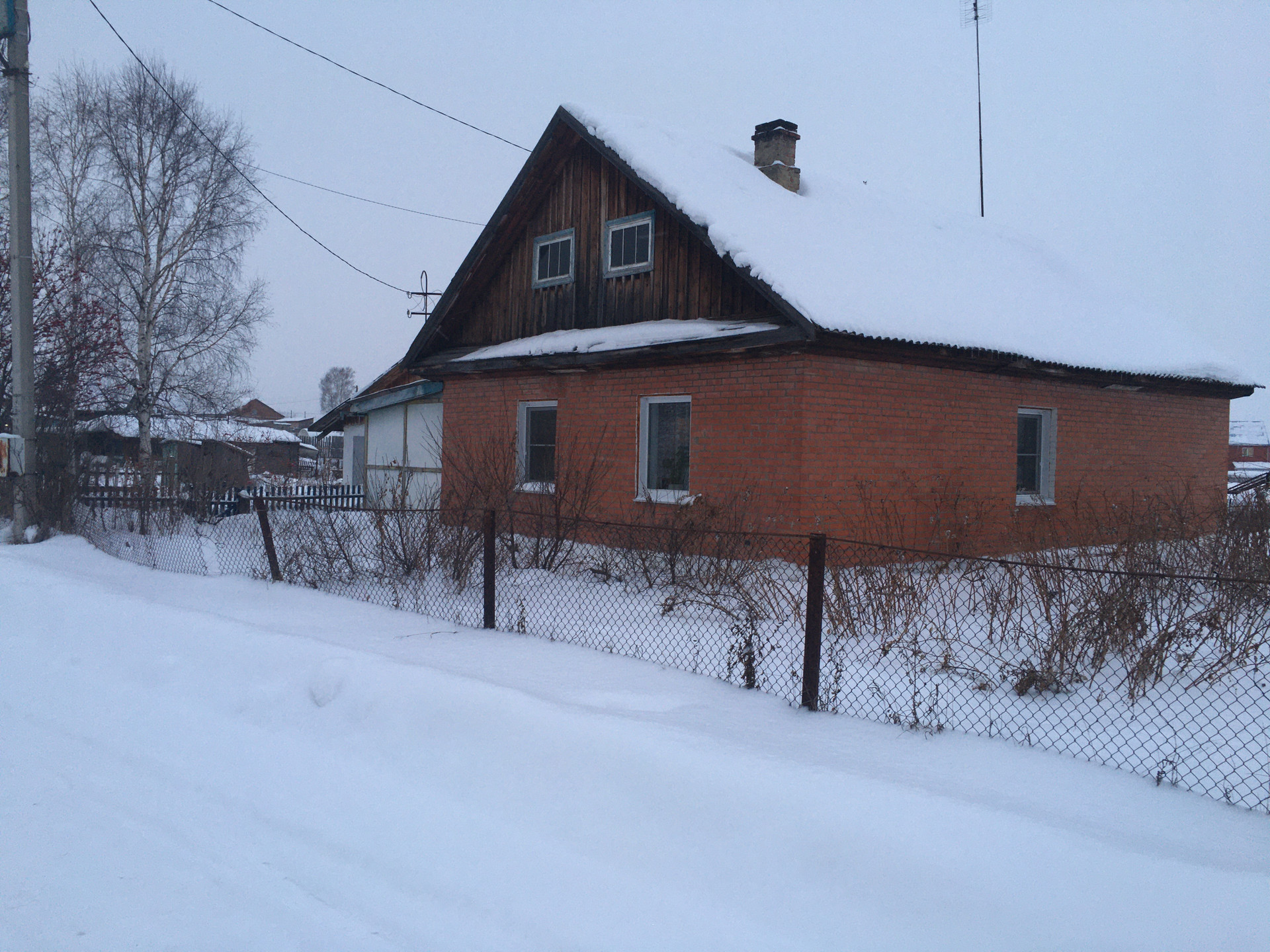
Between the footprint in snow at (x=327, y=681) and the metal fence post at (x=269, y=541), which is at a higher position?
the metal fence post at (x=269, y=541)

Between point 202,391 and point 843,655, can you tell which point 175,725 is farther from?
point 202,391

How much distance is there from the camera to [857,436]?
9.84 meters

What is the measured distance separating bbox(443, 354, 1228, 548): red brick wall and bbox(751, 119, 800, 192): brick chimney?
403cm

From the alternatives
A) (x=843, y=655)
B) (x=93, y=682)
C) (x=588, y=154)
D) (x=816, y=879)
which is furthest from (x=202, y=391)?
(x=816, y=879)

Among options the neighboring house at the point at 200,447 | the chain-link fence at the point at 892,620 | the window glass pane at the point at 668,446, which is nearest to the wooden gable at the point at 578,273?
the window glass pane at the point at 668,446

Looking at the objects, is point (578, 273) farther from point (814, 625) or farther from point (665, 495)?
point (814, 625)

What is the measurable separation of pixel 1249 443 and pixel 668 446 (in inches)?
2724

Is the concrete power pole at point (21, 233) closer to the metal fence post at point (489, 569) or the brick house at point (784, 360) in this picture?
the brick house at point (784, 360)

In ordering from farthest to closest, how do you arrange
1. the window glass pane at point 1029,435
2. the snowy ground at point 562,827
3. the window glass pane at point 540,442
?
the window glass pane at point 540,442 → the window glass pane at point 1029,435 → the snowy ground at point 562,827

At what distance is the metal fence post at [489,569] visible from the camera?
673cm

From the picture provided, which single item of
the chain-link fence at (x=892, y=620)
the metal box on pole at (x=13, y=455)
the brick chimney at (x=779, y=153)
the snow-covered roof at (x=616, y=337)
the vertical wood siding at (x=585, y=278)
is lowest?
the chain-link fence at (x=892, y=620)

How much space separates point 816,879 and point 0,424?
14.5m

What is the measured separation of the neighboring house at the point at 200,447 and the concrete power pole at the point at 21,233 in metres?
2.45

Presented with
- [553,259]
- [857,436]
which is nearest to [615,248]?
[553,259]
